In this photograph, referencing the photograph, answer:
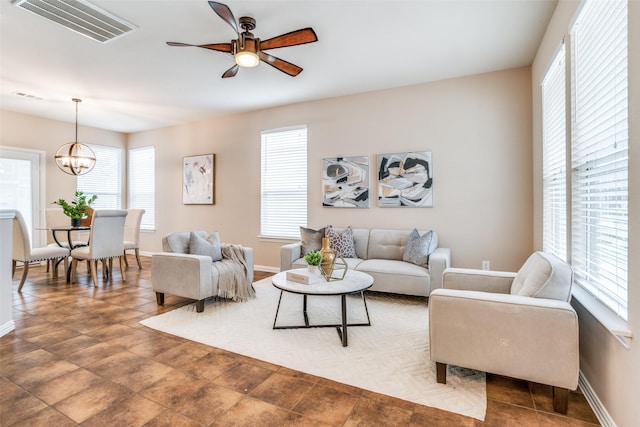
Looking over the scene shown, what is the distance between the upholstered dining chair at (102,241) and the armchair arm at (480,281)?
14.4 ft

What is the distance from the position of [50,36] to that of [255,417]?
3854 mm

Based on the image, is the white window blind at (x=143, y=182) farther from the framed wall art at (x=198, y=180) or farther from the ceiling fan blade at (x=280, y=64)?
the ceiling fan blade at (x=280, y=64)

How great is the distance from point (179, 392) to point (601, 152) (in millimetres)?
2842

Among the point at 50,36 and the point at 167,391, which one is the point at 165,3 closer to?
the point at 50,36

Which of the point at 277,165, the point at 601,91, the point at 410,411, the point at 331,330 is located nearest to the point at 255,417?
the point at 410,411

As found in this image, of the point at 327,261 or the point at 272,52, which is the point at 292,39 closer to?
the point at 272,52

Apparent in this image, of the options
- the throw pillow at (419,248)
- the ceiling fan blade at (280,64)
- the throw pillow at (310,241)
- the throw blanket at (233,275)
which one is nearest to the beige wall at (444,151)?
the throw pillow at (419,248)

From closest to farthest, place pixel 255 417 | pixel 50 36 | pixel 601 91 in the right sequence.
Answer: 1. pixel 255 417
2. pixel 601 91
3. pixel 50 36

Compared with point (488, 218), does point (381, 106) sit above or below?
above

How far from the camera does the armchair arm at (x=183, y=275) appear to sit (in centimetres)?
321

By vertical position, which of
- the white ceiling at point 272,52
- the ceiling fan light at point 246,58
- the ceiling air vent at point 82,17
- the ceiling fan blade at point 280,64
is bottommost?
the ceiling fan light at point 246,58

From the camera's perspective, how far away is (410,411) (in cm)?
173

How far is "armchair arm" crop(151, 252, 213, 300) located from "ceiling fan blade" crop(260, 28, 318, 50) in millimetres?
2090

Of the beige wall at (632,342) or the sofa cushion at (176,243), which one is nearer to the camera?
the beige wall at (632,342)
